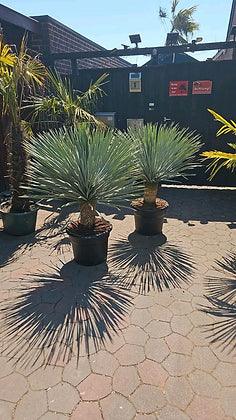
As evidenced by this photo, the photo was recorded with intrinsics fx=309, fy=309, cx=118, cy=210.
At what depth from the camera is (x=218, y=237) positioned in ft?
13.5

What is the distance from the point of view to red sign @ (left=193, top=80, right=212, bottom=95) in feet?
19.8

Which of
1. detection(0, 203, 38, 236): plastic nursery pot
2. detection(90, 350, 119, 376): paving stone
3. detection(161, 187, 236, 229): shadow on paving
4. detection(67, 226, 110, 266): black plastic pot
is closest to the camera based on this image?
detection(90, 350, 119, 376): paving stone

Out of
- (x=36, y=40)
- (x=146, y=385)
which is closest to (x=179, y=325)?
(x=146, y=385)

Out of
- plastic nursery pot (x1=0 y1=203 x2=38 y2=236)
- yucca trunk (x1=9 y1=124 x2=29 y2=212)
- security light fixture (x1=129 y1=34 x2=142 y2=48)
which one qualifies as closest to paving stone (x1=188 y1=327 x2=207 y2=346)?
plastic nursery pot (x1=0 y1=203 x2=38 y2=236)

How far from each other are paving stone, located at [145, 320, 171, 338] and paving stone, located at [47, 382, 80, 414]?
72cm

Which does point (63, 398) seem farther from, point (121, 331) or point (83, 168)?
point (83, 168)

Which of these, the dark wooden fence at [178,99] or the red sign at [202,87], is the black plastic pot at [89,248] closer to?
the dark wooden fence at [178,99]

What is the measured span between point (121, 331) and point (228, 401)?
866 mm

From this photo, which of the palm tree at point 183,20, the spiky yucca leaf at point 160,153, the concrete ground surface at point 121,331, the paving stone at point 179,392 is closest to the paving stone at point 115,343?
the concrete ground surface at point 121,331

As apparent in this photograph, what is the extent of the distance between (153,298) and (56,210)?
3036 mm

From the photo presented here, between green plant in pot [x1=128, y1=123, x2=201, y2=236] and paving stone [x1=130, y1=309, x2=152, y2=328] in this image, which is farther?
green plant in pot [x1=128, y1=123, x2=201, y2=236]

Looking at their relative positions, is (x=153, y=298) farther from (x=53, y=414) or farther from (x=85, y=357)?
(x=53, y=414)

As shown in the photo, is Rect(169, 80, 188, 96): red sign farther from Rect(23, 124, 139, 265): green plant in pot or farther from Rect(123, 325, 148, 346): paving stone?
Rect(123, 325, 148, 346): paving stone

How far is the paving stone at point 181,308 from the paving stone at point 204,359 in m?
0.41
